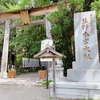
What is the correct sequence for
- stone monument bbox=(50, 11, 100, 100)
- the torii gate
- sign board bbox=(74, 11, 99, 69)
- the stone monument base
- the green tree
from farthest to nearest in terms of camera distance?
the torii gate → the green tree → sign board bbox=(74, 11, 99, 69) → stone monument bbox=(50, 11, 100, 100) → the stone monument base

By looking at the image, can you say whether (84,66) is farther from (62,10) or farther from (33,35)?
(33,35)

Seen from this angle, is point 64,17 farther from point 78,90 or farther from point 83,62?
point 78,90

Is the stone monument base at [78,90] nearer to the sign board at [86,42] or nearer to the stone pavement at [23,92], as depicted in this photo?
the stone pavement at [23,92]

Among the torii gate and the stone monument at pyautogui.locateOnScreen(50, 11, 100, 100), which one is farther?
the torii gate

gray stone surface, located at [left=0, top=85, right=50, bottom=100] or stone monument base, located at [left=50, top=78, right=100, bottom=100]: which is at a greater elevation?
stone monument base, located at [left=50, top=78, right=100, bottom=100]

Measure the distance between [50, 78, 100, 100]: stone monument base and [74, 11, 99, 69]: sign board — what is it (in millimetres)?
1064

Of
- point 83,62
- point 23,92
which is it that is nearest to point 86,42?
point 83,62

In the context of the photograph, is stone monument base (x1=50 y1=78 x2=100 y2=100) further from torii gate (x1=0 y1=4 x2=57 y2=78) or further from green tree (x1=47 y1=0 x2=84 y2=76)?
torii gate (x1=0 y1=4 x2=57 y2=78)

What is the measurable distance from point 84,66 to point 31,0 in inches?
421

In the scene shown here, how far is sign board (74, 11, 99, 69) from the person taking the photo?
23.0 ft

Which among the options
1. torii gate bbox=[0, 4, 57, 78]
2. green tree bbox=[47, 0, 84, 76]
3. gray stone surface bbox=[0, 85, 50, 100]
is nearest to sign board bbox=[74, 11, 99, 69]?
green tree bbox=[47, 0, 84, 76]

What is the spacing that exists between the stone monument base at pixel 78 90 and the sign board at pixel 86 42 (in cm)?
106

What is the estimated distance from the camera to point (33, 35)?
1566 cm

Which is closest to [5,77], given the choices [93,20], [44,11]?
[44,11]
